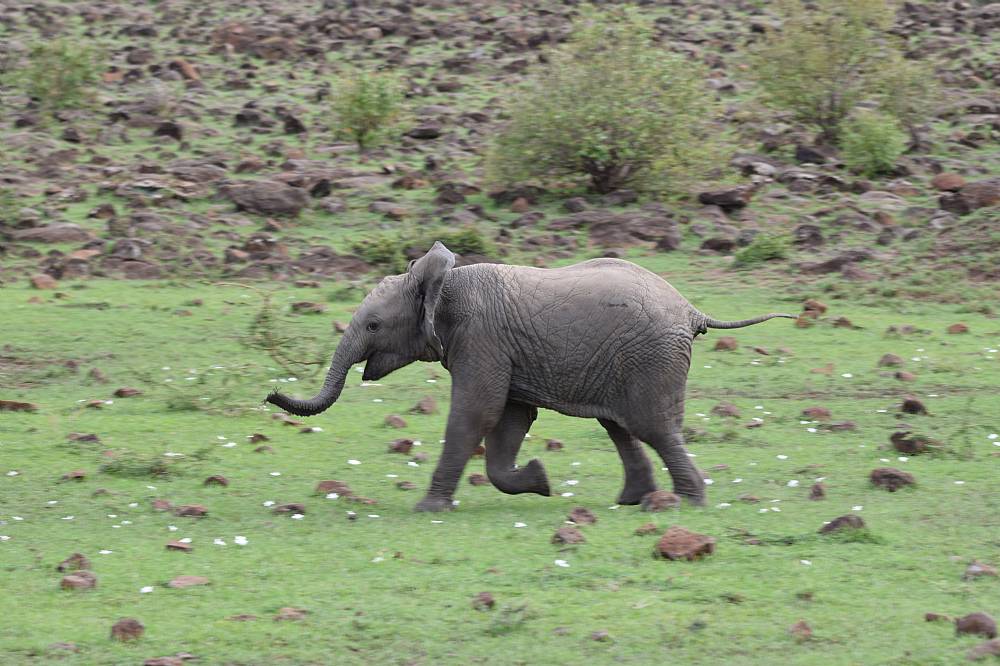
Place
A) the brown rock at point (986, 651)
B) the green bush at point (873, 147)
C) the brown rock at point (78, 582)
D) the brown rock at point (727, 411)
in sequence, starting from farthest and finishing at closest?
1. the green bush at point (873, 147)
2. the brown rock at point (727, 411)
3. the brown rock at point (78, 582)
4. the brown rock at point (986, 651)

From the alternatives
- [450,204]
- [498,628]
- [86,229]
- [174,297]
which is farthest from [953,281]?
[498,628]

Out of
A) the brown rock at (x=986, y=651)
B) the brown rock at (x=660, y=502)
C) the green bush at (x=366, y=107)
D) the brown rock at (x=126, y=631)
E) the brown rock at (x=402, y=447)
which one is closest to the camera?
the brown rock at (x=986, y=651)

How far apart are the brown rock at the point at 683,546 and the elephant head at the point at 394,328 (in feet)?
7.11

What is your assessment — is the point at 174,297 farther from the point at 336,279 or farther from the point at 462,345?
the point at 462,345

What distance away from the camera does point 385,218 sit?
20453 mm

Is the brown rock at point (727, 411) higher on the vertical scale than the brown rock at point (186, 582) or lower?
lower

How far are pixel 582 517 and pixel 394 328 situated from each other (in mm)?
1742

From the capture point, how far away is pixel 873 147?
74.6 feet

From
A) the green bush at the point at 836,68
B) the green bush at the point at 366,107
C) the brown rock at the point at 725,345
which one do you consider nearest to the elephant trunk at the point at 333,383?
the brown rock at the point at 725,345

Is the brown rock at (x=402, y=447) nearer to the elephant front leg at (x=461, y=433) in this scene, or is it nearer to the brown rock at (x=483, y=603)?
the elephant front leg at (x=461, y=433)

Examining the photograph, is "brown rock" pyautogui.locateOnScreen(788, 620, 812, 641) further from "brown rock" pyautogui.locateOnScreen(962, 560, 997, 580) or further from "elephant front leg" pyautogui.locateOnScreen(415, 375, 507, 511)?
"elephant front leg" pyautogui.locateOnScreen(415, 375, 507, 511)

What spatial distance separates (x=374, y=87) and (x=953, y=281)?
1067 centimetres

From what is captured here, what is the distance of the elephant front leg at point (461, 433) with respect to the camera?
932 cm

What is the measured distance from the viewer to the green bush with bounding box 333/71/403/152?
24.5 meters
